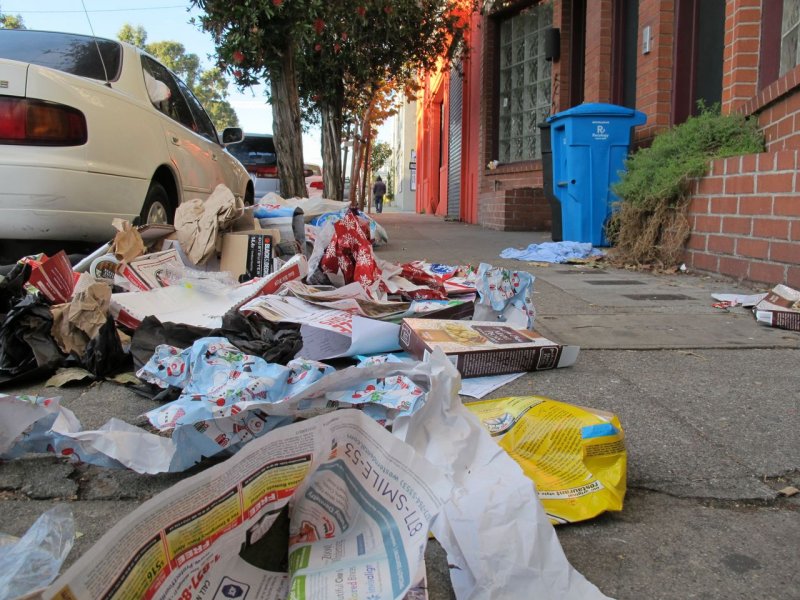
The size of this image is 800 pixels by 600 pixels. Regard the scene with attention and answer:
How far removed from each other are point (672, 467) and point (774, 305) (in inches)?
87.2

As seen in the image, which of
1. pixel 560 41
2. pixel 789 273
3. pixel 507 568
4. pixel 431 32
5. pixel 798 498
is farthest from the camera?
pixel 431 32

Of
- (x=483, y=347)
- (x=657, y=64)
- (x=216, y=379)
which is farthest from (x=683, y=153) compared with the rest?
(x=216, y=379)

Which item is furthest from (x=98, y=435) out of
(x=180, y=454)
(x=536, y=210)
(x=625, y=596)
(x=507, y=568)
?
(x=536, y=210)

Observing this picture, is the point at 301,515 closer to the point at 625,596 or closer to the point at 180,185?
the point at 625,596

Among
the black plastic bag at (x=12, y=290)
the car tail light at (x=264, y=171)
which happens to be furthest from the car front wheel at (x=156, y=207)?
the car tail light at (x=264, y=171)

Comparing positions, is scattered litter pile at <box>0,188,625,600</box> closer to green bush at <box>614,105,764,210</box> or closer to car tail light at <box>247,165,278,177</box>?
green bush at <box>614,105,764,210</box>

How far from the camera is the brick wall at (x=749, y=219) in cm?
401

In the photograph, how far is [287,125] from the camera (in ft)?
28.9

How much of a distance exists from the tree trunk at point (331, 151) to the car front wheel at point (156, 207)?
9.79 metres

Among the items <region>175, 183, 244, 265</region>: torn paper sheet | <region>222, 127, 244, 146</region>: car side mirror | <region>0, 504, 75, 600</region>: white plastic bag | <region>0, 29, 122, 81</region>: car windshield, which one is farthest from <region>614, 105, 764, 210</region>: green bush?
<region>0, 504, 75, 600</region>: white plastic bag

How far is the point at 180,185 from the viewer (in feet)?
15.2

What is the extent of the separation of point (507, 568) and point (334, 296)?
6.72 ft

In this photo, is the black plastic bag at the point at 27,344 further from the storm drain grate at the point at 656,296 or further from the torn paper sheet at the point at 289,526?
the storm drain grate at the point at 656,296

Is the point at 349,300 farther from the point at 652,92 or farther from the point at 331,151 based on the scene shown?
the point at 331,151
